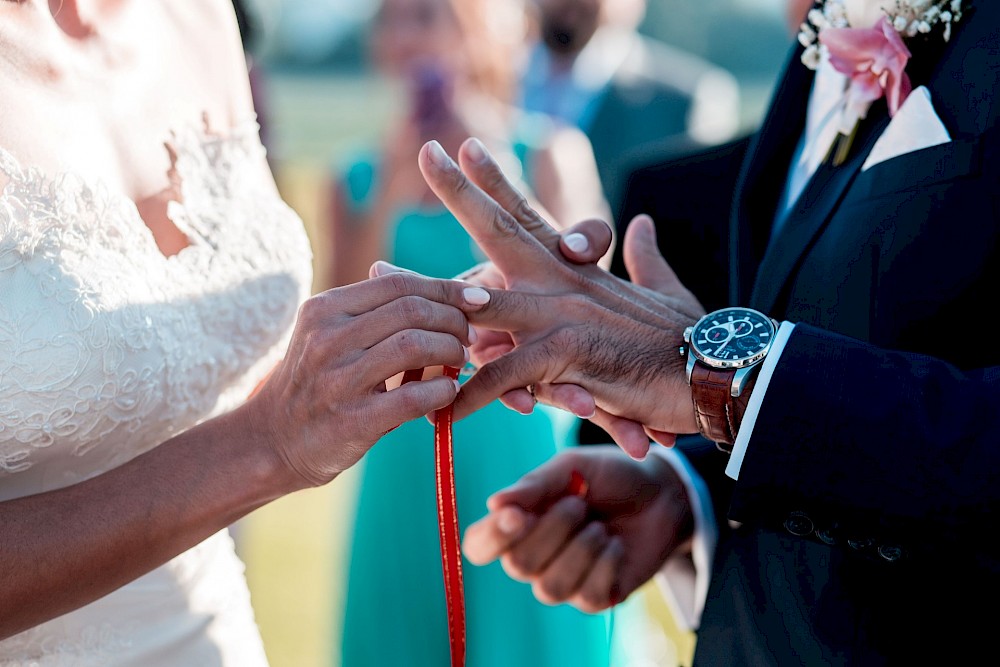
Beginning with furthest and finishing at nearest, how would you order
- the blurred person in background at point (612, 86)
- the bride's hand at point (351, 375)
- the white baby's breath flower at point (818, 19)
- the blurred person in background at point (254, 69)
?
the blurred person in background at point (612, 86), the blurred person in background at point (254, 69), the white baby's breath flower at point (818, 19), the bride's hand at point (351, 375)

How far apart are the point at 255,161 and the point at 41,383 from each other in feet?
2.72

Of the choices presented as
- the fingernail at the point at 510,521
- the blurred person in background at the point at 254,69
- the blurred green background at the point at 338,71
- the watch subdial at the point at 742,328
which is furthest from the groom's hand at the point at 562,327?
the blurred green background at the point at 338,71

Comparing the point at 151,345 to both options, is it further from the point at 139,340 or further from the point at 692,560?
the point at 692,560

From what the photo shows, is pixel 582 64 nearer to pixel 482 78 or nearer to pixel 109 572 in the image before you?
pixel 482 78

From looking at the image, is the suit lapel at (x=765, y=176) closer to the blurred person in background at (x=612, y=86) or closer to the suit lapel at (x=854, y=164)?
the suit lapel at (x=854, y=164)

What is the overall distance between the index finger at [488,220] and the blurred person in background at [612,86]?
410 cm

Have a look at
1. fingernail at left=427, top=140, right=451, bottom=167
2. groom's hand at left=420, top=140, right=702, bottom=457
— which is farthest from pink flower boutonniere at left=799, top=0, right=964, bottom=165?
fingernail at left=427, top=140, right=451, bottom=167

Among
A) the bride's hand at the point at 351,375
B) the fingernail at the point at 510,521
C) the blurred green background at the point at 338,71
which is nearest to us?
the bride's hand at the point at 351,375

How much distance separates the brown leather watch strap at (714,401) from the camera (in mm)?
1515

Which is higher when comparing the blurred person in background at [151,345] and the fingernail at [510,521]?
the blurred person in background at [151,345]

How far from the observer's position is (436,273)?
13.8ft

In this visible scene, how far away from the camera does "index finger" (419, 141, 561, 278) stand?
1.66 metres

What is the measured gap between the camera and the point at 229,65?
2.23 m

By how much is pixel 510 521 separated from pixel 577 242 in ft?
2.13
